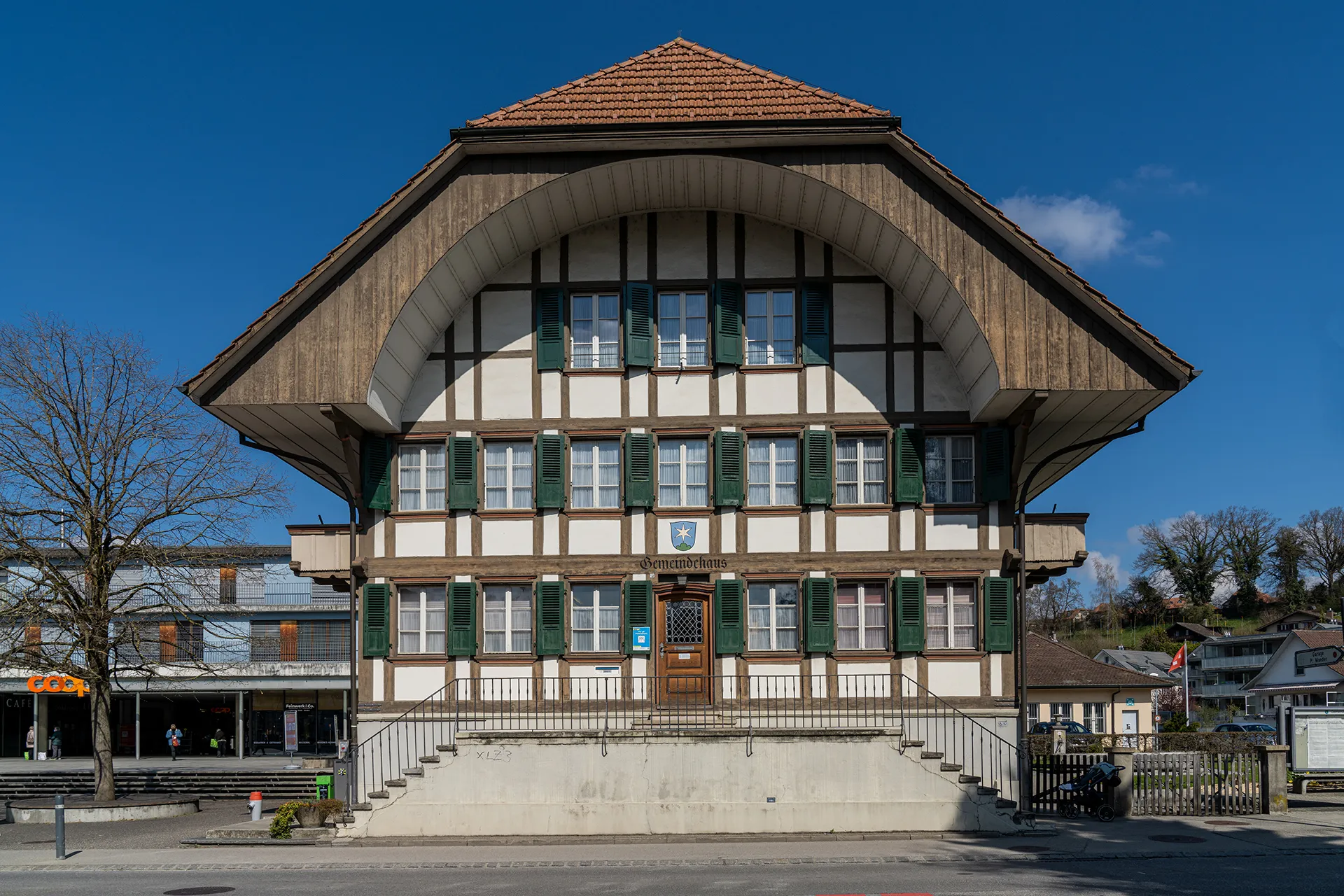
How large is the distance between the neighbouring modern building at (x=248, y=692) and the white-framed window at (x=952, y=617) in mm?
32803

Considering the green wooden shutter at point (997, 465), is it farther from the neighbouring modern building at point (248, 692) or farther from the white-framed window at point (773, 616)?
the neighbouring modern building at point (248, 692)

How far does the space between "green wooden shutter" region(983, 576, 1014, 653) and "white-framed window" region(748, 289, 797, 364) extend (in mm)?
5769

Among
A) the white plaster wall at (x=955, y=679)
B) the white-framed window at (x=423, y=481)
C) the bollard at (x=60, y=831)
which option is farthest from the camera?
the white-framed window at (x=423, y=481)

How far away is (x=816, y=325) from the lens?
83.9 ft

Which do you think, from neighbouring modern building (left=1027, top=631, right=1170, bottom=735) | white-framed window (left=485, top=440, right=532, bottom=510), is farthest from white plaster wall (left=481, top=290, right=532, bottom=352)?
neighbouring modern building (left=1027, top=631, right=1170, bottom=735)

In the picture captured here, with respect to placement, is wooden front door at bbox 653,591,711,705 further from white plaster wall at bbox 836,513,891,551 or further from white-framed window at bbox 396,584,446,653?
white-framed window at bbox 396,584,446,653

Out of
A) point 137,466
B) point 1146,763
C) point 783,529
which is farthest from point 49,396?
point 1146,763

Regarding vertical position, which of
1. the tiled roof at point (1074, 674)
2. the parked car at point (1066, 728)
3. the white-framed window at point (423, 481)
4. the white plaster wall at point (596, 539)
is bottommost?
the parked car at point (1066, 728)

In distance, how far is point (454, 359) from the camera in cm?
2583

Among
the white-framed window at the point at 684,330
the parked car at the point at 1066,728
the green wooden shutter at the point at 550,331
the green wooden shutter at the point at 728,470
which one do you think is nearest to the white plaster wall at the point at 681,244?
the white-framed window at the point at 684,330

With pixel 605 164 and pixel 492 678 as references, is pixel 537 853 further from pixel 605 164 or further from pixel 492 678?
pixel 605 164

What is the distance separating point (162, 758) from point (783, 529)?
124ft

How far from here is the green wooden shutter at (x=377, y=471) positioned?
25.5 metres

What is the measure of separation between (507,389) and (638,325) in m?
2.87
